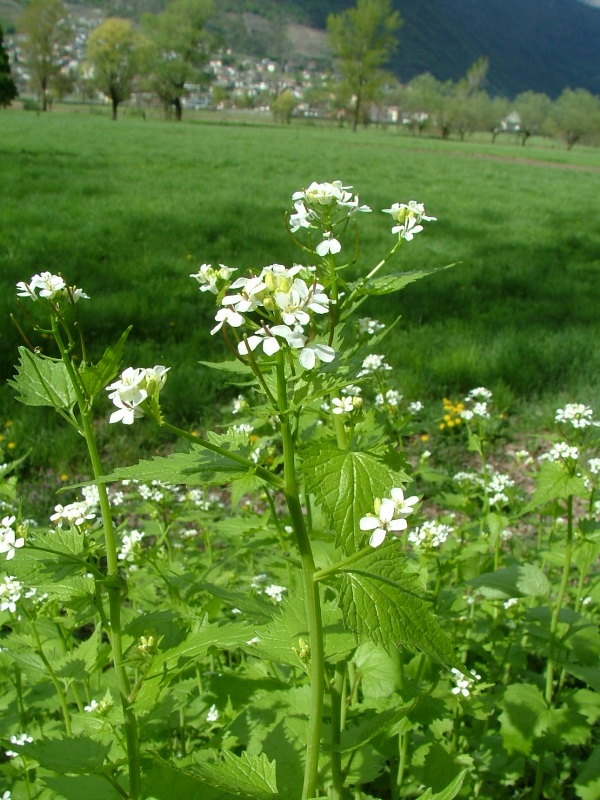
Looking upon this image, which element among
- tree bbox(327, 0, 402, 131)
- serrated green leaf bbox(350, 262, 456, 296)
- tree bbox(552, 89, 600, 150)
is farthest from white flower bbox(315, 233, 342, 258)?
tree bbox(552, 89, 600, 150)

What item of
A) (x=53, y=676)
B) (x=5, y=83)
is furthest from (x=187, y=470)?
(x=5, y=83)

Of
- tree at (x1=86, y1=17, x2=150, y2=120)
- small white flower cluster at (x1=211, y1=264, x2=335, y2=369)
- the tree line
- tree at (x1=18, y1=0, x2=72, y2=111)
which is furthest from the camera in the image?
tree at (x1=18, y1=0, x2=72, y2=111)

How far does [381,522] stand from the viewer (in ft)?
3.43

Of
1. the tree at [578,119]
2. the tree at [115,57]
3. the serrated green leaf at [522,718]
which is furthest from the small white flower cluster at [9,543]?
the tree at [578,119]

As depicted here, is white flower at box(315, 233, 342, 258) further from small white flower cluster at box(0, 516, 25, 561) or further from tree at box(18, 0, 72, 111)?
tree at box(18, 0, 72, 111)

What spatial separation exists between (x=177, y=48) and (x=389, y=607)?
81.8 metres

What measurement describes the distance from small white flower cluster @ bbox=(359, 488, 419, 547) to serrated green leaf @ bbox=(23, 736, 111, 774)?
88 centimetres

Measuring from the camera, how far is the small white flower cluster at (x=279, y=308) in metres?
1.02

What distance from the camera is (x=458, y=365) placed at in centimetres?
512

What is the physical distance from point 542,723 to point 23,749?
154 centimetres

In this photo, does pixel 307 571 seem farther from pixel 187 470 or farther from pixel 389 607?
pixel 187 470

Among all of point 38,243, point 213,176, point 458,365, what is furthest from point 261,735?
point 213,176

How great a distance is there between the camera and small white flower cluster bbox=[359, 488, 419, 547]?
1.03 metres

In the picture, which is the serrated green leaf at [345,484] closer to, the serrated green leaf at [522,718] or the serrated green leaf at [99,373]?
the serrated green leaf at [99,373]
